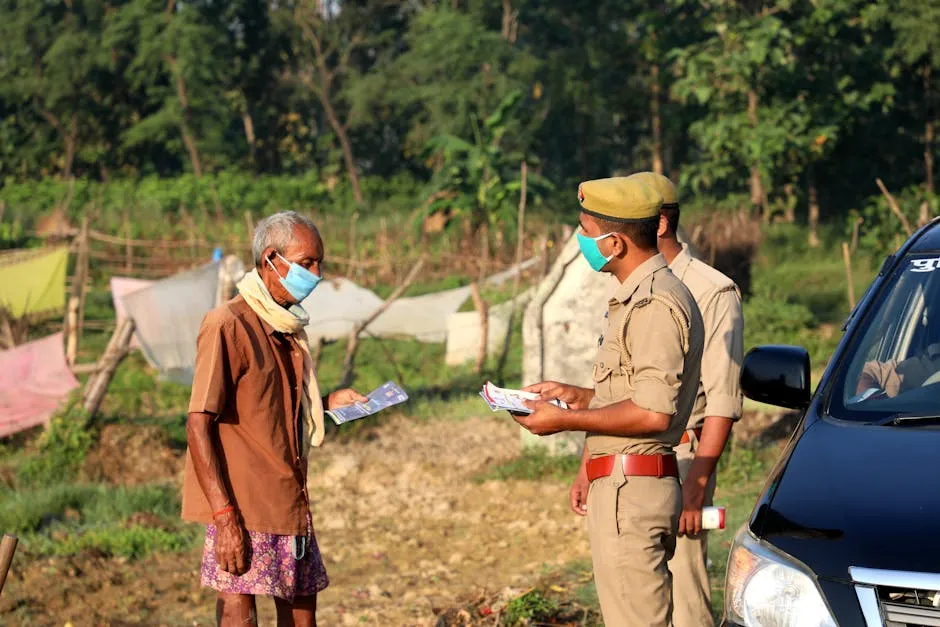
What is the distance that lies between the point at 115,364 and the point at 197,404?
656cm

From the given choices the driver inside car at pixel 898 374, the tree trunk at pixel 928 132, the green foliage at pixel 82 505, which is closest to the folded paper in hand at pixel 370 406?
the driver inside car at pixel 898 374

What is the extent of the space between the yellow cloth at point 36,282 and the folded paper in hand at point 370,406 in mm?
11381

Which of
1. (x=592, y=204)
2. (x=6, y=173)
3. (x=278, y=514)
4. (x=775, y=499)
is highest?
(x=592, y=204)

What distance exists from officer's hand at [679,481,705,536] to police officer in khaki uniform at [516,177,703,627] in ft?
1.55

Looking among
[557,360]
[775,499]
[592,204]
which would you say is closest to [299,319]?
[592,204]

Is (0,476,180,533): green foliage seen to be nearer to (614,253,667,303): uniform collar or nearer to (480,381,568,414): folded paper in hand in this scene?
(480,381,568,414): folded paper in hand

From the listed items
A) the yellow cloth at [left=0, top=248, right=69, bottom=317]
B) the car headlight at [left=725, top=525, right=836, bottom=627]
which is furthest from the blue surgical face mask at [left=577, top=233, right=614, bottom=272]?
the yellow cloth at [left=0, top=248, right=69, bottom=317]

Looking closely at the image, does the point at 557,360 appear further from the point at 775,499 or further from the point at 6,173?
the point at 6,173

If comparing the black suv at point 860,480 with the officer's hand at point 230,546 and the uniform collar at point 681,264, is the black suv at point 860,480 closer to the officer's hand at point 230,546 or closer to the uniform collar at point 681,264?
the uniform collar at point 681,264

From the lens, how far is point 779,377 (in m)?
3.49

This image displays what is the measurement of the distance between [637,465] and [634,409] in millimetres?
182

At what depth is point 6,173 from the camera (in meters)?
35.8

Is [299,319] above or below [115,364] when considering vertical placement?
above

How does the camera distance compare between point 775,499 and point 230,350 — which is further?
point 230,350
